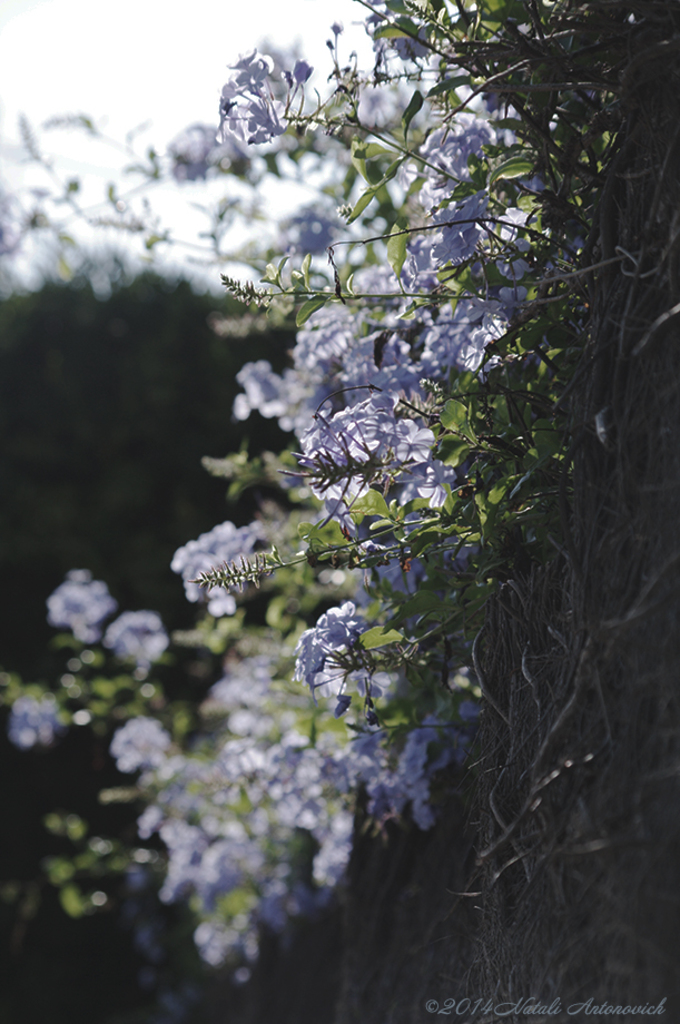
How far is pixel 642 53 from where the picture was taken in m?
0.93

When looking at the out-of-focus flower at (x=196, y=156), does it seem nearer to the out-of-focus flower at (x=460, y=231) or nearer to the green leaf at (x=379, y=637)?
the out-of-focus flower at (x=460, y=231)

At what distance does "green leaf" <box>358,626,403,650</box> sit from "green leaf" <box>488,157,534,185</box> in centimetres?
71

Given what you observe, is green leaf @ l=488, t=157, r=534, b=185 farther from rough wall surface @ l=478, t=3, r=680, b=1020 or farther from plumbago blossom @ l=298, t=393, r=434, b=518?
plumbago blossom @ l=298, t=393, r=434, b=518

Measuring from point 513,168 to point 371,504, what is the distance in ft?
1.88

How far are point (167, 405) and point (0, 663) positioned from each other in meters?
2.00

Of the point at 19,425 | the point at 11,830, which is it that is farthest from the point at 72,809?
the point at 19,425

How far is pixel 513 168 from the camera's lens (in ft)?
3.91

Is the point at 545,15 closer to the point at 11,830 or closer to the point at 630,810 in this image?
the point at 630,810

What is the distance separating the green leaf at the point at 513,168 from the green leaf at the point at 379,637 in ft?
2.32

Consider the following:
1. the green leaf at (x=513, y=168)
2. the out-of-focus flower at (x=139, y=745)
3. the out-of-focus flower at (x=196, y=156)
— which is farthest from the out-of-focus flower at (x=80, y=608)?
the green leaf at (x=513, y=168)

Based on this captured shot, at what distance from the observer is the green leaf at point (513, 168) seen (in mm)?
1160

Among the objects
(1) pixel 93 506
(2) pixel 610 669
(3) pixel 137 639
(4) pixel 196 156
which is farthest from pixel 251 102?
(1) pixel 93 506

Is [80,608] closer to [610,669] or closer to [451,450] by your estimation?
[451,450]

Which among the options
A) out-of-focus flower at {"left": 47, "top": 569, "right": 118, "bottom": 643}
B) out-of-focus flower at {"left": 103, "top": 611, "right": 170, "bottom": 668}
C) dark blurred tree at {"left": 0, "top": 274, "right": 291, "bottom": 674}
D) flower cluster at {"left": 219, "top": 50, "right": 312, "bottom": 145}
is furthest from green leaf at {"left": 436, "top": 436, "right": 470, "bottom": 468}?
dark blurred tree at {"left": 0, "top": 274, "right": 291, "bottom": 674}
